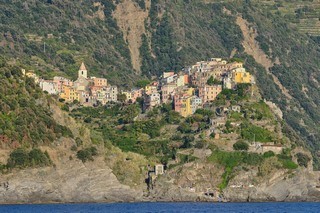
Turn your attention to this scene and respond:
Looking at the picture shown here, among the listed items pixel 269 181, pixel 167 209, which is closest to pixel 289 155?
pixel 269 181

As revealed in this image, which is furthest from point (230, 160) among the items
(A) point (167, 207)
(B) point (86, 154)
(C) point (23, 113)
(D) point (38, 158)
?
(C) point (23, 113)

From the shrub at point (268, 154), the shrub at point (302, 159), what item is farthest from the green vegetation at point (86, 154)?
the shrub at point (302, 159)

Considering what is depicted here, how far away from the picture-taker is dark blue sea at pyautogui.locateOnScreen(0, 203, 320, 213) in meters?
167

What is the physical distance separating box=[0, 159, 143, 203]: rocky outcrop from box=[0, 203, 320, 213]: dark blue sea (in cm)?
128

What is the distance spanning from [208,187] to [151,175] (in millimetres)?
6334

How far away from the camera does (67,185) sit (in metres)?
176

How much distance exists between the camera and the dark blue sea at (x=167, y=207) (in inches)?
6570

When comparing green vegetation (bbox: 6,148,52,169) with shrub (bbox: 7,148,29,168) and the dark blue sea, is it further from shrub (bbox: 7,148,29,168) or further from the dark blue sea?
the dark blue sea

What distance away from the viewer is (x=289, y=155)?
190m

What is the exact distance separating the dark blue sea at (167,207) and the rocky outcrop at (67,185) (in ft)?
4.21

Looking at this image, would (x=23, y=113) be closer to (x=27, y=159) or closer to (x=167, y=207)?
(x=27, y=159)

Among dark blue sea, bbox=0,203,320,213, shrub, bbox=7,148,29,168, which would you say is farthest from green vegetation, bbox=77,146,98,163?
shrub, bbox=7,148,29,168

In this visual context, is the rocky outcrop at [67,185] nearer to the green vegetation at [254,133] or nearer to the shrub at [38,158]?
the shrub at [38,158]

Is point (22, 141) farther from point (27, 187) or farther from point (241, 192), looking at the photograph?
point (241, 192)
